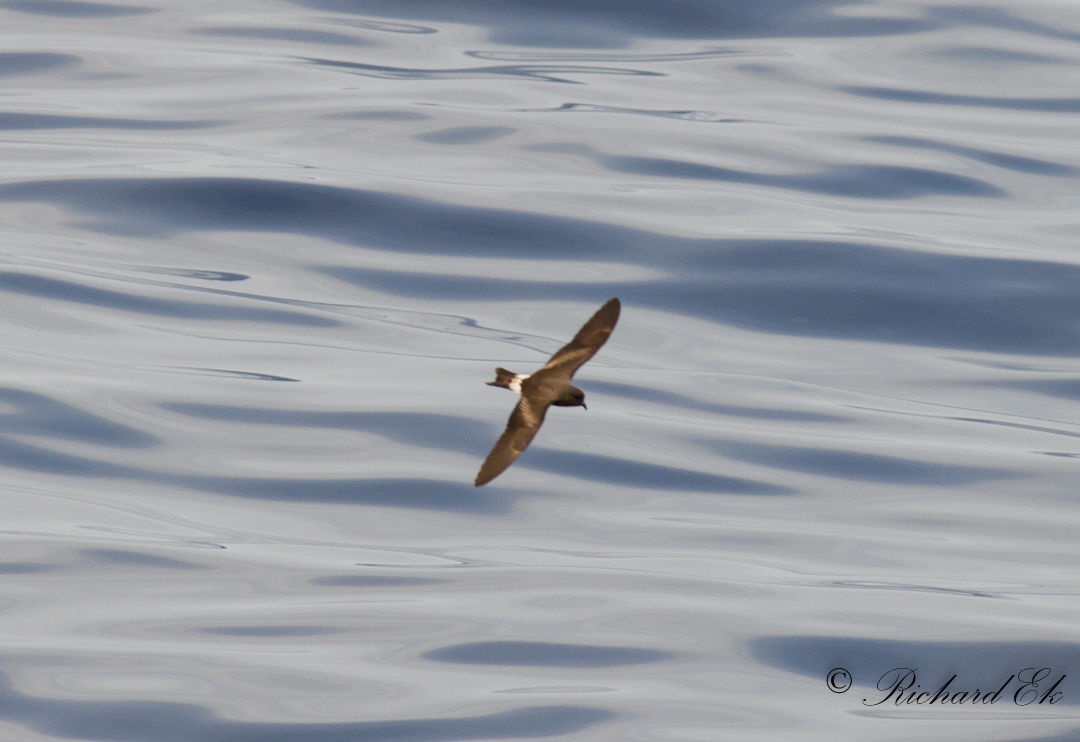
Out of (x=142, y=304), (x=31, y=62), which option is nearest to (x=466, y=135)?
(x=142, y=304)

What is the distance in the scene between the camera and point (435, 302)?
13180 millimetres

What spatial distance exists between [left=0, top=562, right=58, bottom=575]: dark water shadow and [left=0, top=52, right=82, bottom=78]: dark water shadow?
1114cm

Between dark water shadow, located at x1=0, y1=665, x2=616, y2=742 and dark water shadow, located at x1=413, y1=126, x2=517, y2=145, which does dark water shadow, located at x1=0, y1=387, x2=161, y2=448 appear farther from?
dark water shadow, located at x1=413, y1=126, x2=517, y2=145

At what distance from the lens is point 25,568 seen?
8.39m

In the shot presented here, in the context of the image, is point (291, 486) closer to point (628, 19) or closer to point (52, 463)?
point (52, 463)

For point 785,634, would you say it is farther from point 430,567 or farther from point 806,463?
point 806,463

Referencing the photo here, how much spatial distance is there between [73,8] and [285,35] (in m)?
3.23

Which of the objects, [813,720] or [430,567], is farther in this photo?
[430,567]

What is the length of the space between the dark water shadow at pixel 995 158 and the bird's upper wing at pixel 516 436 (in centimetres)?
1194

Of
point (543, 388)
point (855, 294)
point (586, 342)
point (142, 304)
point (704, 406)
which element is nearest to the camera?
point (543, 388)

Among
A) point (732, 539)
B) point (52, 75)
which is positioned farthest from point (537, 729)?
point (52, 75)

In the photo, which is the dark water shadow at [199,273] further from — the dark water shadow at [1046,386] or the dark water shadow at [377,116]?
the dark water shadow at [1046,386]

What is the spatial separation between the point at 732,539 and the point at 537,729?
281 cm

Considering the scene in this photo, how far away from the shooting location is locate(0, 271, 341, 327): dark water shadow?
12664 mm
